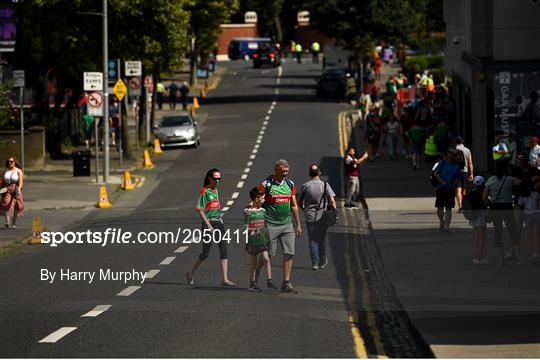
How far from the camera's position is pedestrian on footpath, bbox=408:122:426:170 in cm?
4378

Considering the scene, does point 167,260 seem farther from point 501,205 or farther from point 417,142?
point 417,142

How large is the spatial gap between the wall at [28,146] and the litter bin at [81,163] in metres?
3.54

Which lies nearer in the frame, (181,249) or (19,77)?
(181,249)

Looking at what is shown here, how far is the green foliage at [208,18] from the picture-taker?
8311 centimetres

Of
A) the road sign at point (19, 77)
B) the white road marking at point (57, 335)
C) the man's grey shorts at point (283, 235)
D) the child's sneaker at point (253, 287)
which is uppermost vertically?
the road sign at point (19, 77)

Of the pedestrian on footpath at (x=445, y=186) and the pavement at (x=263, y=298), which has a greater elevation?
the pedestrian on footpath at (x=445, y=186)

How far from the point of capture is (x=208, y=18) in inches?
3401

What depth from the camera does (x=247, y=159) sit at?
172 ft

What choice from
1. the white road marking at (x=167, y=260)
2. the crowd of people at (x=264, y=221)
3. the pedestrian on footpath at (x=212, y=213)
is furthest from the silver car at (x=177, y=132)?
the pedestrian on footpath at (x=212, y=213)

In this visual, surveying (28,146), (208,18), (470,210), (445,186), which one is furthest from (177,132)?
(470,210)

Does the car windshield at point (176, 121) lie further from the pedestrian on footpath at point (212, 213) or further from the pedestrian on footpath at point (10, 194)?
the pedestrian on footpath at point (212, 213)

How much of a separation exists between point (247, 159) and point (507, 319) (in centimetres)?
3404

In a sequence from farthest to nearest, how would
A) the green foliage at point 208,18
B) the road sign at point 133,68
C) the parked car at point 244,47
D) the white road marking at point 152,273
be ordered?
the parked car at point 244,47
the green foliage at point 208,18
the road sign at point 133,68
the white road marking at point 152,273

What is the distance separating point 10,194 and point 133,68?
1739cm
